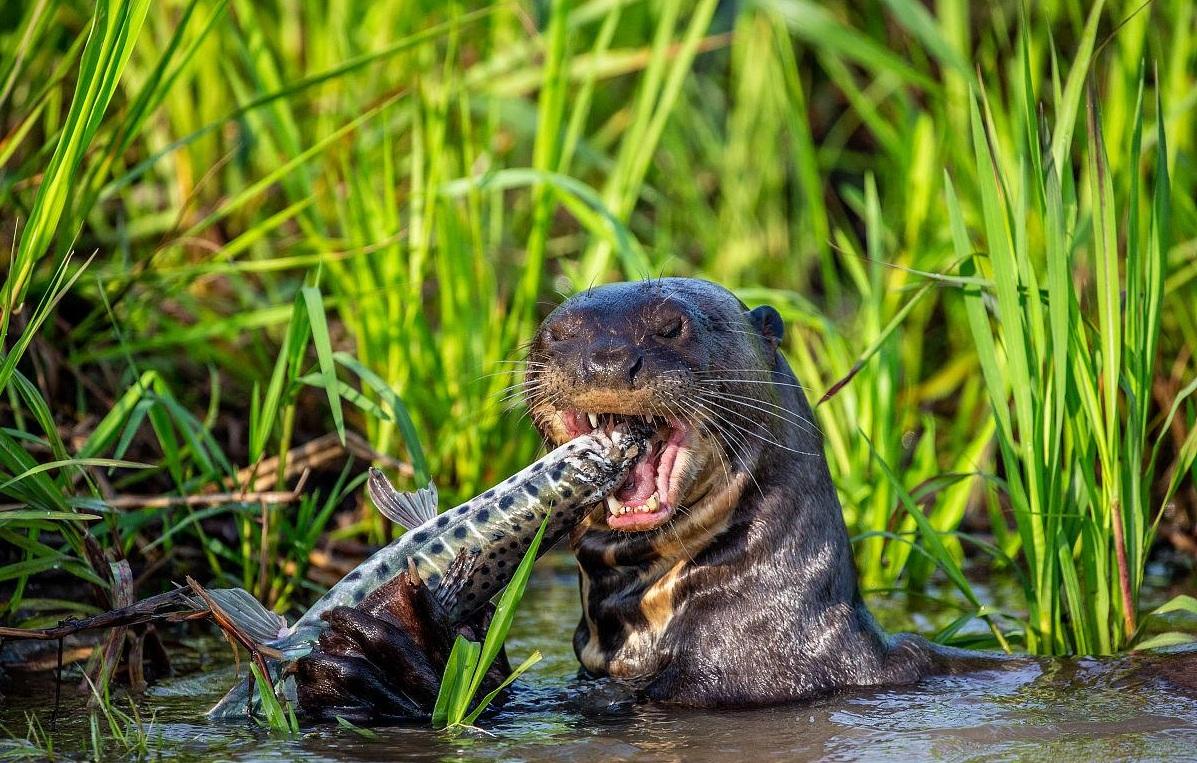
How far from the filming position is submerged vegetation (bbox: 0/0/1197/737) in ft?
9.52

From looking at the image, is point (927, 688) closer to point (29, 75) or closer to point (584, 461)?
point (584, 461)

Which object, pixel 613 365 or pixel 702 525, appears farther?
pixel 702 525

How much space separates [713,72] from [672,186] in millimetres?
1056

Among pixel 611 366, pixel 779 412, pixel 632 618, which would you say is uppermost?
pixel 611 366

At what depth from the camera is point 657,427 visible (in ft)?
9.37

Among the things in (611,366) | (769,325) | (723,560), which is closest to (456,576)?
(611,366)

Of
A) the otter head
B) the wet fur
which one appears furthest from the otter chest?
the otter head

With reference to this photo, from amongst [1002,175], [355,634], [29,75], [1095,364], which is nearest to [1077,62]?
[1002,175]

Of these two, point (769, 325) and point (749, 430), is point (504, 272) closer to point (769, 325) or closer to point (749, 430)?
point (769, 325)

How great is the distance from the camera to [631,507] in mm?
2791

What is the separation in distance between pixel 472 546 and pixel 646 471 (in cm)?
43

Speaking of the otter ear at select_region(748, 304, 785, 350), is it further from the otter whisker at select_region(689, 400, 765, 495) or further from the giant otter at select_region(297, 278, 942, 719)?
the otter whisker at select_region(689, 400, 765, 495)

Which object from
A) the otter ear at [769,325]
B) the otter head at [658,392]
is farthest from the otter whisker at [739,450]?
the otter ear at [769,325]

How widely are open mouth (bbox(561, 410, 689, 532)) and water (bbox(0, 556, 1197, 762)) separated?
0.34m
